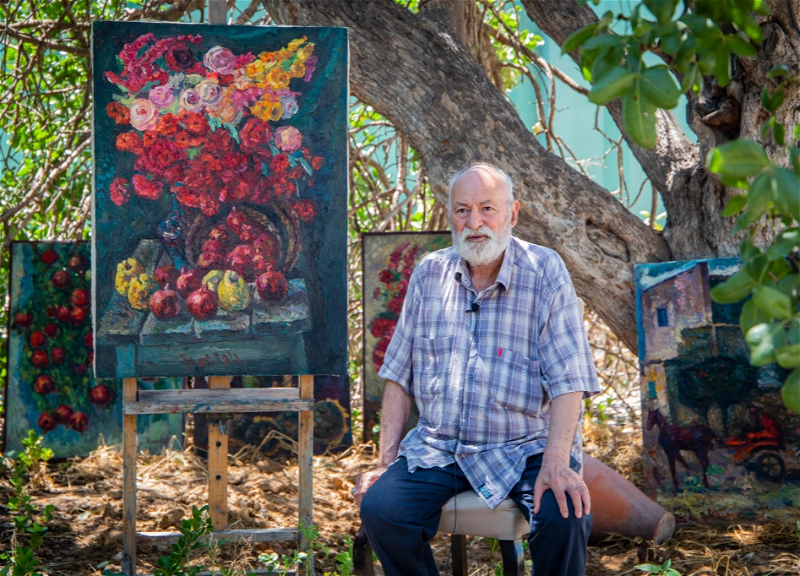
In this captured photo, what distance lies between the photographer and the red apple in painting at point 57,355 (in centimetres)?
437

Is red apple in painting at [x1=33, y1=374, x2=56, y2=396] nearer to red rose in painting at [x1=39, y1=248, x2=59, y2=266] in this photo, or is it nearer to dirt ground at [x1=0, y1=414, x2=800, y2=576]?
dirt ground at [x1=0, y1=414, x2=800, y2=576]

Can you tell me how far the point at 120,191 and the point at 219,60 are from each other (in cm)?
57

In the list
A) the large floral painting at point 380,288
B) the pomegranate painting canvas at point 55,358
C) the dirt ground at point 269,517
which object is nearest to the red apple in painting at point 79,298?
the pomegranate painting canvas at point 55,358

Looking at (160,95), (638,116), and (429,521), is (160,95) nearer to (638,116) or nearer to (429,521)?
(429,521)

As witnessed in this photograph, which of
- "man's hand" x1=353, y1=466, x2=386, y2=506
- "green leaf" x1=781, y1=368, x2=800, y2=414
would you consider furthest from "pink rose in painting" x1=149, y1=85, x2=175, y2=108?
"green leaf" x1=781, y1=368, x2=800, y2=414

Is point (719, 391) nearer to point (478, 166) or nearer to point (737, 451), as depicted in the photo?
point (737, 451)

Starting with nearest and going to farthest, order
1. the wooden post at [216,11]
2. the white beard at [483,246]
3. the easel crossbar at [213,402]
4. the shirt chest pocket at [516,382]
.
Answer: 1. the shirt chest pocket at [516,382]
2. the white beard at [483,246]
3. the easel crossbar at [213,402]
4. the wooden post at [216,11]

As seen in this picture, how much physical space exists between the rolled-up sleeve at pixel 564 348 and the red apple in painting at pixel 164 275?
4.25ft

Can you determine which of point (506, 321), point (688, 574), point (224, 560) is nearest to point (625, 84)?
point (506, 321)

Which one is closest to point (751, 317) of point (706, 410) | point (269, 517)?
point (706, 410)

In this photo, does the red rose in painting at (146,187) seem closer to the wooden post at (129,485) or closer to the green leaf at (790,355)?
the wooden post at (129,485)

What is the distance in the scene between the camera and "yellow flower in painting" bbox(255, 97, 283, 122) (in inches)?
119

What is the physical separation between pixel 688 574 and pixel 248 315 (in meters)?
1.74

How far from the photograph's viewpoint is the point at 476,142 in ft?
12.1
